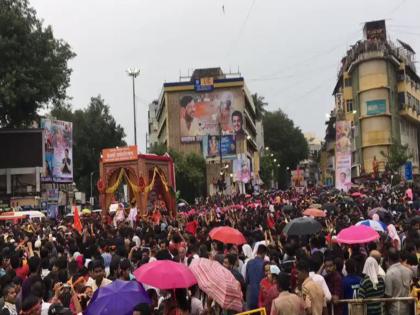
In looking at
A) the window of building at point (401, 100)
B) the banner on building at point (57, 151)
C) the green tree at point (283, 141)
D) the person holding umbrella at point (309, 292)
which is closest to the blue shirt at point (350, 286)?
the person holding umbrella at point (309, 292)

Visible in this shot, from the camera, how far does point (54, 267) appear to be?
9.23 meters

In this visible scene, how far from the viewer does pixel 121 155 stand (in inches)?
1133

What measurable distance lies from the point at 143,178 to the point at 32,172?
81.6 ft

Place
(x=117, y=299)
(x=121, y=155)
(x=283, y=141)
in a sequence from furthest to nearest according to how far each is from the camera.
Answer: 1. (x=283, y=141)
2. (x=121, y=155)
3. (x=117, y=299)

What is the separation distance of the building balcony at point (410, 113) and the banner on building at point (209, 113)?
56.8 ft

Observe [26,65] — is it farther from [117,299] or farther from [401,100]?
[117,299]

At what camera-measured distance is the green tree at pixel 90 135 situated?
70.1 meters

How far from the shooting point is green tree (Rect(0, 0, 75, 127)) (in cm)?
4381

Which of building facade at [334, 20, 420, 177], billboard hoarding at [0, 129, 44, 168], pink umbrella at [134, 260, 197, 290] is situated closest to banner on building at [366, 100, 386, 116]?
building facade at [334, 20, 420, 177]

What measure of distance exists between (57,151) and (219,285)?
49.6 meters

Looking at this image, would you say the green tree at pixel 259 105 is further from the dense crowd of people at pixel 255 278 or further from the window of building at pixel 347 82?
the dense crowd of people at pixel 255 278

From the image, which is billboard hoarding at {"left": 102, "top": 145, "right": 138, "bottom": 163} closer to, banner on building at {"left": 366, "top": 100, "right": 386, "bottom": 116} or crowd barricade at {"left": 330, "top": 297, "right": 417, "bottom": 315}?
crowd barricade at {"left": 330, "top": 297, "right": 417, "bottom": 315}

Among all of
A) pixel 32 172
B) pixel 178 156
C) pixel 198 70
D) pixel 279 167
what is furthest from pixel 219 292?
pixel 279 167

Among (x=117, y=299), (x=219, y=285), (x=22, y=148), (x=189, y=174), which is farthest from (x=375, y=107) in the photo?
(x=117, y=299)
